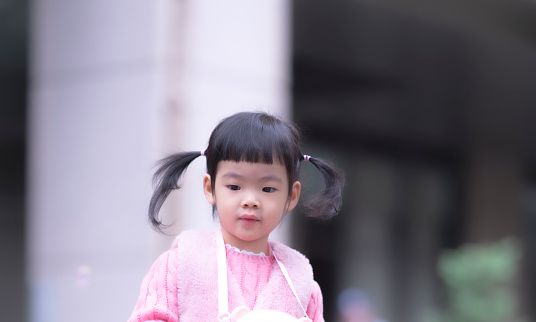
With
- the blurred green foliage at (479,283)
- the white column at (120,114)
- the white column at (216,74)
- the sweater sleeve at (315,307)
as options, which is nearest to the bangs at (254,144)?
the sweater sleeve at (315,307)

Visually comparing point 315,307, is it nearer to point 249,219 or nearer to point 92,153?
point 249,219

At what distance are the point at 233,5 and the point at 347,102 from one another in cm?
760

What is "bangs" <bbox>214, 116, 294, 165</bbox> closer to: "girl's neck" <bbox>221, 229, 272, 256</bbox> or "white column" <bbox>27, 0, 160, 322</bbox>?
"girl's neck" <bbox>221, 229, 272, 256</bbox>

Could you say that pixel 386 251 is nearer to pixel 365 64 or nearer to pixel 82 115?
pixel 365 64

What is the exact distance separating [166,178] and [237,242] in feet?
0.97

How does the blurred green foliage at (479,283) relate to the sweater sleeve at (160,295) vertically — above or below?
below

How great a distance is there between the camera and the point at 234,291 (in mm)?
2389

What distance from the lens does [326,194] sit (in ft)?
8.56

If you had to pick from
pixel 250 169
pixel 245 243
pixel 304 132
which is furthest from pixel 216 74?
pixel 250 169

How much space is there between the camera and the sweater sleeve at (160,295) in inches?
90.5

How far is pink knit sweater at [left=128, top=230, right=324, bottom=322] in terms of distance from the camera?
2.31 metres

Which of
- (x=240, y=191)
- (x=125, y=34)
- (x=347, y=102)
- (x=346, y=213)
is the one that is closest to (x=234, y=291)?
(x=240, y=191)

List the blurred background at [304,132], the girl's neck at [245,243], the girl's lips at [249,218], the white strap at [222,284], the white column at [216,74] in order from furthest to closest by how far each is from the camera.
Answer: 1. the blurred background at [304,132]
2. the white column at [216,74]
3. the girl's neck at [245,243]
4. the girl's lips at [249,218]
5. the white strap at [222,284]

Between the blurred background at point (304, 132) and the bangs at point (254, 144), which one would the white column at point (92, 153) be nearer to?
the blurred background at point (304, 132)
